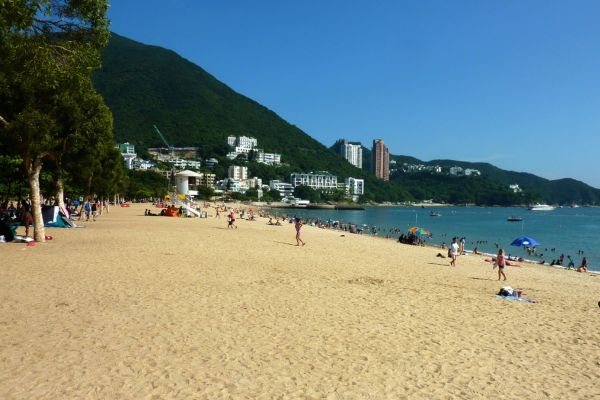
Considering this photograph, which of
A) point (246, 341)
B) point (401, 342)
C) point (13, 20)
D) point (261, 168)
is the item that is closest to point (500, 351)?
point (401, 342)

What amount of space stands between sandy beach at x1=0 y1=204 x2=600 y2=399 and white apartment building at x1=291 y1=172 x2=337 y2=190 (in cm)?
17550

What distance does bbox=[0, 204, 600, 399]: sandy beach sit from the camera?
520cm

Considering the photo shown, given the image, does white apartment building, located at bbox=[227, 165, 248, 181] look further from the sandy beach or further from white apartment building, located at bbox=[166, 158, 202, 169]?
the sandy beach

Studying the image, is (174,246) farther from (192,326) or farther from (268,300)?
(192,326)

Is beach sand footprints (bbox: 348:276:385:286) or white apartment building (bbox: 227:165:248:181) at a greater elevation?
white apartment building (bbox: 227:165:248:181)

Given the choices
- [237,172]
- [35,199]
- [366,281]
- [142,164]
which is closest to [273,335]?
[366,281]

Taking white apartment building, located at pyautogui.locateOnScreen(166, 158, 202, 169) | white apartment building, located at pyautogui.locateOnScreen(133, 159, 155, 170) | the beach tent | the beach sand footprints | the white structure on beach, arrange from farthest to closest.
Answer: the white structure on beach → white apartment building, located at pyautogui.locateOnScreen(166, 158, 202, 169) → white apartment building, located at pyautogui.locateOnScreen(133, 159, 155, 170) → the beach tent → the beach sand footprints

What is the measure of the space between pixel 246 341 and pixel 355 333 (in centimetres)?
184

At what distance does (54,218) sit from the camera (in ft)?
75.4

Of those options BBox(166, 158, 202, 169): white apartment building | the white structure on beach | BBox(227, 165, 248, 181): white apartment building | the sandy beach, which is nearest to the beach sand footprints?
the sandy beach

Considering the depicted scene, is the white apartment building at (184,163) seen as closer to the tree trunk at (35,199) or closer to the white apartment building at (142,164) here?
the white apartment building at (142,164)

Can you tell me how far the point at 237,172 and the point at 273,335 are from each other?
177 metres

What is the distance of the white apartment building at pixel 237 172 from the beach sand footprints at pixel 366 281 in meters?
169

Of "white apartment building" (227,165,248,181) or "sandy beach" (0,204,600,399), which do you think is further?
"white apartment building" (227,165,248,181)
